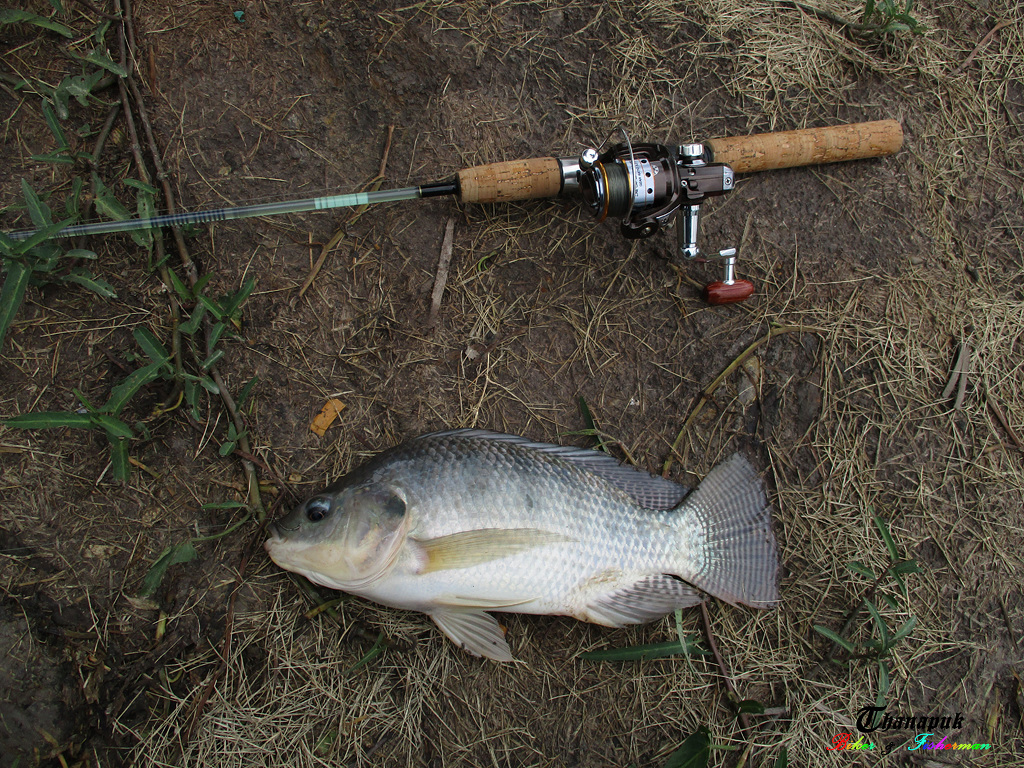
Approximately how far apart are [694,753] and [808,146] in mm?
2925

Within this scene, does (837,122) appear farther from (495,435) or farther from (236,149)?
(236,149)

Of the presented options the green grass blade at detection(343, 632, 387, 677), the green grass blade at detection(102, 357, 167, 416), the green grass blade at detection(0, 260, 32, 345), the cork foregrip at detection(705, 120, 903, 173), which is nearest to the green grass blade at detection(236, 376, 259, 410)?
the green grass blade at detection(102, 357, 167, 416)

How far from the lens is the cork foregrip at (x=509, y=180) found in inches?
105

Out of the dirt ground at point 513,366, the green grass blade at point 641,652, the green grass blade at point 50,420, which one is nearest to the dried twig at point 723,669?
the dirt ground at point 513,366

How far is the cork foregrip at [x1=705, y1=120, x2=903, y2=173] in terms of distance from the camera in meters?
2.87

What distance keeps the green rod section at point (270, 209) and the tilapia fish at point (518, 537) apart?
1.11 metres

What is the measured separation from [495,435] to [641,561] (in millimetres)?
835

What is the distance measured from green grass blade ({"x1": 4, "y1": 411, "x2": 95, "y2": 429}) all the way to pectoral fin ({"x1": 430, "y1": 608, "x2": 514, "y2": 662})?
5.36 feet

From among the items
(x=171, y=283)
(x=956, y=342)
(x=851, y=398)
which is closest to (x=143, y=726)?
(x=171, y=283)

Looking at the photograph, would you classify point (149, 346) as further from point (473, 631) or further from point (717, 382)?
point (717, 382)

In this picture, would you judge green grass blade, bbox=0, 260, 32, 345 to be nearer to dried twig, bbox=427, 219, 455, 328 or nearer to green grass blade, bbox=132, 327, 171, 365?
green grass blade, bbox=132, 327, 171, 365

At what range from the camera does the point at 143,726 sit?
2.45 meters

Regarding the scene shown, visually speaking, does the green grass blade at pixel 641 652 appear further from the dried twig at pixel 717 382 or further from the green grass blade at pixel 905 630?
the green grass blade at pixel 905 630

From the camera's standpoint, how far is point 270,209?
2629 millimetres
